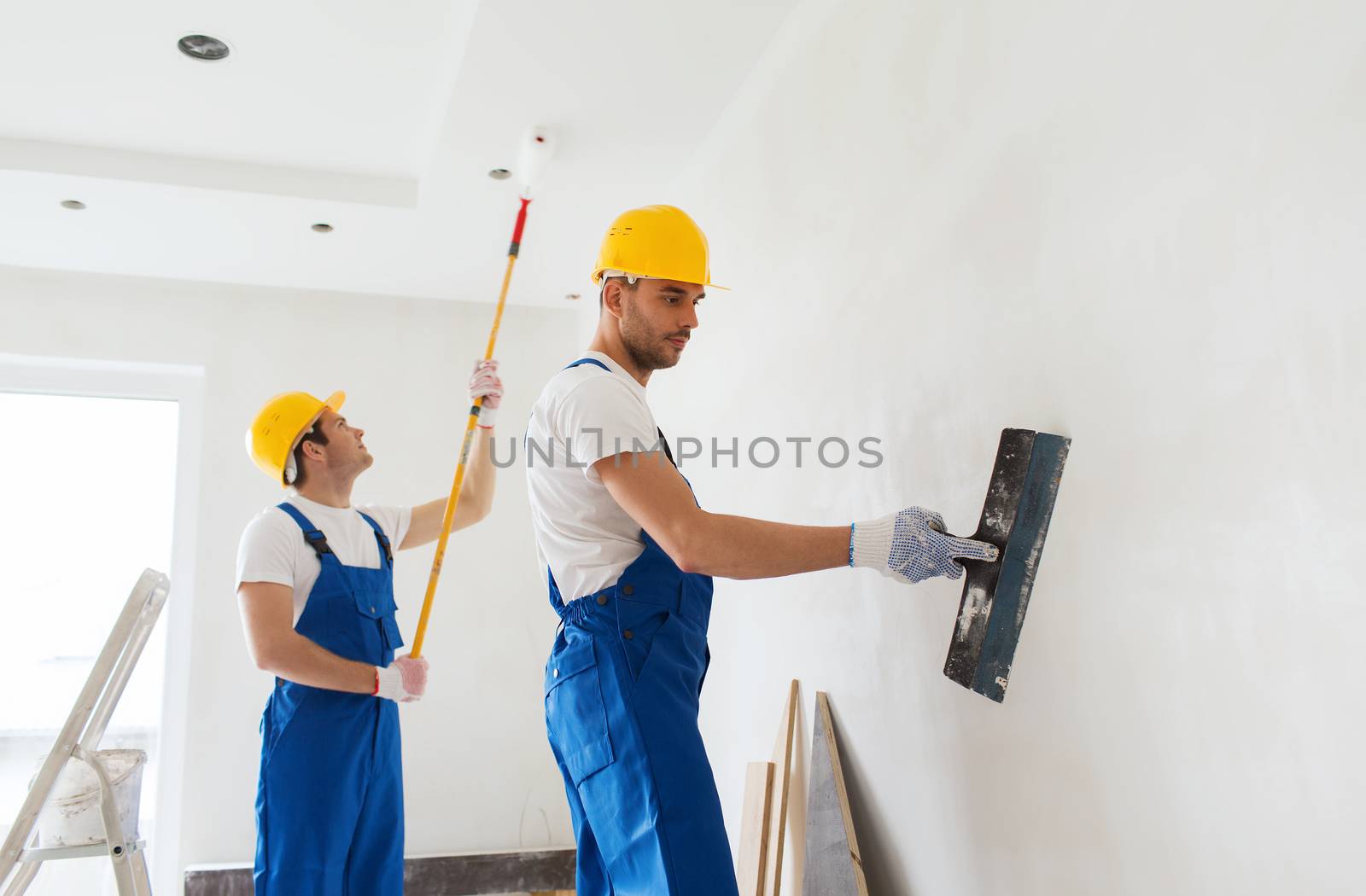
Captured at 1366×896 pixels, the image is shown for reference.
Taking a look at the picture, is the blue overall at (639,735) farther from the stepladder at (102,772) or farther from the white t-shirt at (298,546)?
the white t-shirt at (298,546)

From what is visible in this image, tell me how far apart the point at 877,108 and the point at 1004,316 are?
0.64 metres

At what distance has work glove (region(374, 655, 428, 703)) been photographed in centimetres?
218

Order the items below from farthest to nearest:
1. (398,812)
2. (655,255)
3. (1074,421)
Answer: (398,812)
(655,255)
(1074,421)

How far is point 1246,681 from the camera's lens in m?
1.01

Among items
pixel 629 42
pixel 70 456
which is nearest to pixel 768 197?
pixel 629 42

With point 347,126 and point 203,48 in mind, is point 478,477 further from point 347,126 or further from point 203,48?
point 203,48

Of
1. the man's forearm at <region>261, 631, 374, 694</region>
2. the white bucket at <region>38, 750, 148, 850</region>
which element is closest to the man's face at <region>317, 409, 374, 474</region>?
the man's forearm at <region>261, 631, 374, 694</region>

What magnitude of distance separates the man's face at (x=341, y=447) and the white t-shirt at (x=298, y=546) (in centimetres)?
11

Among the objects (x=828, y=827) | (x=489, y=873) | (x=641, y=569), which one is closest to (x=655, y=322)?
(x=641, y=569)

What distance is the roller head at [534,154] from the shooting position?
278 centimetres

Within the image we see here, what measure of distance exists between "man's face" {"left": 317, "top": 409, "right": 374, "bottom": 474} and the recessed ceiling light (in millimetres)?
1055

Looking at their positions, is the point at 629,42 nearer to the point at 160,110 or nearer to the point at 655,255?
the point at 655,255

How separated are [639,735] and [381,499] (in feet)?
9.66

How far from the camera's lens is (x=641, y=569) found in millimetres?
1562
